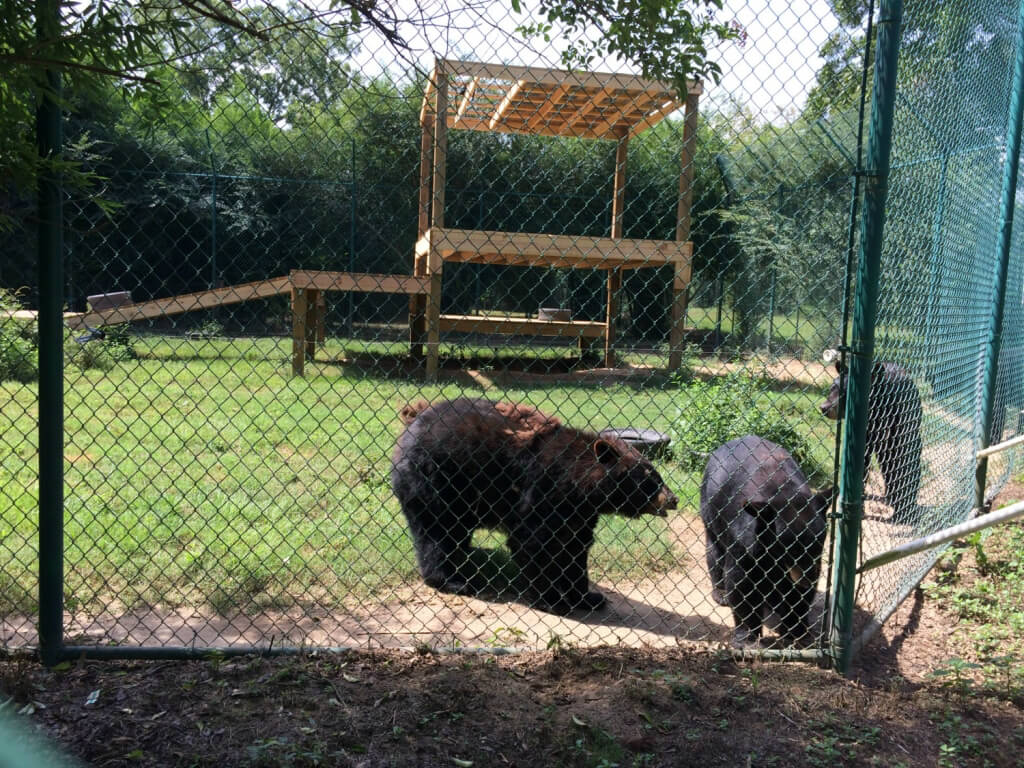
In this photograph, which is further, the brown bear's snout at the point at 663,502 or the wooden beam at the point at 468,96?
the brown bear's snout at the point at 663,502

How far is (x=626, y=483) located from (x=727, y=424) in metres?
2.99

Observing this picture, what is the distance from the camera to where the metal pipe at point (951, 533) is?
10.2 feet

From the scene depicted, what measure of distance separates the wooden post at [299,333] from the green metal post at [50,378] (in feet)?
24.6

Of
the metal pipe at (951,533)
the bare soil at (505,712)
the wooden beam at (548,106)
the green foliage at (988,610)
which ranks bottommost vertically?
the bare soil at (505,712)

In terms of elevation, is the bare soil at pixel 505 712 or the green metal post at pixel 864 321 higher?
the green metal post at pixel 864 321

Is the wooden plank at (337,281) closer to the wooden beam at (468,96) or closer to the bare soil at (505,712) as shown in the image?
the wooden beam at (468,96)

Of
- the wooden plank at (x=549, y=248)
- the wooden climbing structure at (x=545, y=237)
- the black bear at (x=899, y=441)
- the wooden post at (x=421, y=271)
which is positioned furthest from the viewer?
the wooden post at (x=421, y=271)

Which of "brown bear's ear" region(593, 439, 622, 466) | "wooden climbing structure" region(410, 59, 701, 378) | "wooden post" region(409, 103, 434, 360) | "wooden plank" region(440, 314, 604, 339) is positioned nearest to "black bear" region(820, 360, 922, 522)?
"brown bear's ear" region(593, 439, 622, 466)

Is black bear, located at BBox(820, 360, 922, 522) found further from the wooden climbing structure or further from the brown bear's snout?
the wooden climbing structure

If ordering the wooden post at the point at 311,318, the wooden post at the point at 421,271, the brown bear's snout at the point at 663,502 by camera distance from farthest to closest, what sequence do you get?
the wooden post at the point at 421,271 → the wooden post at the point at 311,318 → the brown bear's snout at the point at 663,502

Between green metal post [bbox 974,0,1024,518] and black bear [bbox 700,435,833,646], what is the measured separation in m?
2.23

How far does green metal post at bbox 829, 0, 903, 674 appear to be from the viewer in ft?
10.8

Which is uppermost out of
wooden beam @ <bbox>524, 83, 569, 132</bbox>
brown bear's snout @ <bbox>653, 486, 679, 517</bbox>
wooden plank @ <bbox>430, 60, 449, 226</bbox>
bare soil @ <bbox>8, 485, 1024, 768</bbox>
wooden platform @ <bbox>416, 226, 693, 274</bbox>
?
wooden beam @ <bbox>524, 83, 569, 132</bbox>

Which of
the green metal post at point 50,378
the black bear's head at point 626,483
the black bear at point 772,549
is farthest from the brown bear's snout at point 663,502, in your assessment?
the green metal post at point 50,378
